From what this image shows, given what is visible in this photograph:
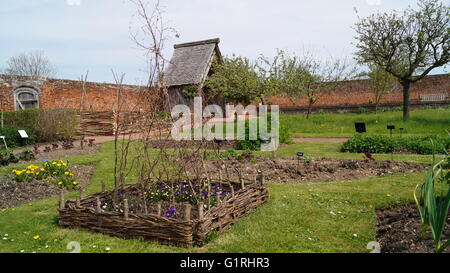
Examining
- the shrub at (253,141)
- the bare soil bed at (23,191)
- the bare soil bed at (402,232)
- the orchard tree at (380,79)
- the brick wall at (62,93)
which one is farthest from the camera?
the orchard tree at (380,79)

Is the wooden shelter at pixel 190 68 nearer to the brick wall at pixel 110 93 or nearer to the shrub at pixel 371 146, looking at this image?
the brick wall at pixel 110 93

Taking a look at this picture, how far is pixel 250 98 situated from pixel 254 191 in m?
12.1

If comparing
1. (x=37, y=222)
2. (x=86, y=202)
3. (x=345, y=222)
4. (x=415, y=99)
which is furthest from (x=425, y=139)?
(x=415, y=99)

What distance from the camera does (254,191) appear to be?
5.07m

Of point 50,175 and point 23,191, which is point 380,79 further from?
point 23,191

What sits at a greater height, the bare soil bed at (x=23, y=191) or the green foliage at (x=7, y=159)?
the green foliage at (x=7, y=159)

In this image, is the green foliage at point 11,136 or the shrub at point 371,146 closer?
the shrub at point 371,146

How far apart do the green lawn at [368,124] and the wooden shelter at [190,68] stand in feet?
20.2

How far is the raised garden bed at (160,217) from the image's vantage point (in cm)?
377

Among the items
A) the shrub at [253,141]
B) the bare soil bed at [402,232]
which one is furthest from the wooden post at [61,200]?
the shrub at [253,141]

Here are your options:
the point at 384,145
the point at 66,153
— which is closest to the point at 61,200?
the point at 66,153
